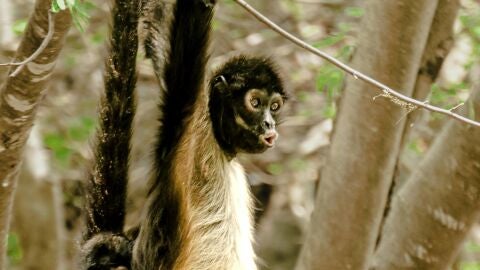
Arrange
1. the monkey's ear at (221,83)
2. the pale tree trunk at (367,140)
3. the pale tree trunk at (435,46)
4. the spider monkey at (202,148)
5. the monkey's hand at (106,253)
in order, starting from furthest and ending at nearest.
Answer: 1. the pale tree trunk at (435,46)
2. the monkey's ear at (221,83)
3. the pale tree trunk at (367,140)
4. the monkey's hand at (106,253)
5. the spider monkey at (202,148)

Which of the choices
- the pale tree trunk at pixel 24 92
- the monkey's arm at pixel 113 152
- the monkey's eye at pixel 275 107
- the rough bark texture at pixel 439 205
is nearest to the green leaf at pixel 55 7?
the pale tree trunk at pixel 24 92

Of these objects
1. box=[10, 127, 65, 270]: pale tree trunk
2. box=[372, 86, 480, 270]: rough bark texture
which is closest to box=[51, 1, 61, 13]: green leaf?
box=[372, 86, 480, 270]: rough bark texture

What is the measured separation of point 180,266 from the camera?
5.02 m

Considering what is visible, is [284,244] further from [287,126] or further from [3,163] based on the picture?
[3,163]

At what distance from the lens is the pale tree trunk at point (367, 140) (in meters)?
4.88

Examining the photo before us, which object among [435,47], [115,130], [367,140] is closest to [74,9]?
[115,130]

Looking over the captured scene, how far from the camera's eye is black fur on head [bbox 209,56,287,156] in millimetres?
5055

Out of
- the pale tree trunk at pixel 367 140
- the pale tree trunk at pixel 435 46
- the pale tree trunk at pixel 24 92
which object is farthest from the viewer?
the pale tree trunk at pixel 435 46

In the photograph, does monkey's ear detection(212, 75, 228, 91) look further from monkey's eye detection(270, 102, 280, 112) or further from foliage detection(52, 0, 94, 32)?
foliage detection(52, 0, 94, 32)

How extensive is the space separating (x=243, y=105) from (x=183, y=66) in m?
0.79

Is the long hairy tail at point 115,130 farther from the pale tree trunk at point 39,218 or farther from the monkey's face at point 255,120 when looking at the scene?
the pale tree trunk at point 39,218

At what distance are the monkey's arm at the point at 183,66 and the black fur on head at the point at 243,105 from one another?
0.49m

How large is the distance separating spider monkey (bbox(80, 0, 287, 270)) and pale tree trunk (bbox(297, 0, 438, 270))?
460 mm

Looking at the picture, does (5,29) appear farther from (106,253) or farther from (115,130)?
(106,253)
